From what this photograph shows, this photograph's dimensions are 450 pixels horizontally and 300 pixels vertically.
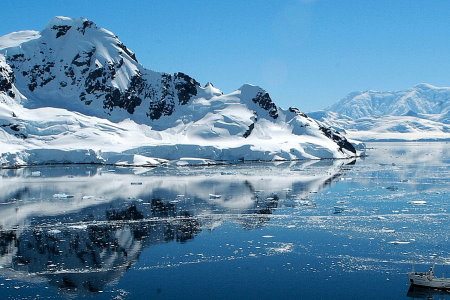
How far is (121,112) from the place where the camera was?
184125mm

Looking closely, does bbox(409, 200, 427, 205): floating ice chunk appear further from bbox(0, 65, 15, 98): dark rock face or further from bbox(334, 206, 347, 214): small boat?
bbox(0, 65, 15, 98): dark rock face

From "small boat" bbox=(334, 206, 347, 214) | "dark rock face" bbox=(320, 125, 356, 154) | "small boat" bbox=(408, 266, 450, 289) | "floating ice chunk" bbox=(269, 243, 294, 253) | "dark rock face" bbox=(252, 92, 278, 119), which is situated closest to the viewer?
"small boat" bbox=(408, 266, 450, 289)

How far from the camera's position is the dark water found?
40.1 m

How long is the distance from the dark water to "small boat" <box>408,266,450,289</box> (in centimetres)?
82

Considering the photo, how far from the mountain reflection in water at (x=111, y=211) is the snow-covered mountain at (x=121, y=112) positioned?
27.1 m

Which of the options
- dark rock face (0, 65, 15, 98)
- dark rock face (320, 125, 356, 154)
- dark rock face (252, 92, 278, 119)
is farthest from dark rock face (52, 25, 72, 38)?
dark rock face (320, 125, 356, 154)

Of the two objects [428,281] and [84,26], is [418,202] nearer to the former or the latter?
[428,281]

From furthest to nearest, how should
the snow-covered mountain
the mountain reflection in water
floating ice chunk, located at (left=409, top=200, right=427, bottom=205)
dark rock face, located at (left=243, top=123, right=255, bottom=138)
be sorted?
dark rock face, located at (left=243, top=123, right=255, bottom=138) < the snow-covered mountain < floating ice chunk, located at (left=409, top=200, right=427, bottom=205) < the mountain reflection in water

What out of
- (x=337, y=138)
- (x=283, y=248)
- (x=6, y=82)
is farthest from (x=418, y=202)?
(x=6, y=82)

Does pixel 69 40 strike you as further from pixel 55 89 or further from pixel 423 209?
pixel 423 209

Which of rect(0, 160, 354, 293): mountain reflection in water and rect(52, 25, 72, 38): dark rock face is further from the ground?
rect(52, 25, 72, 38): dark rock face

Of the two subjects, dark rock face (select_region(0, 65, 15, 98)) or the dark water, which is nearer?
the dark water

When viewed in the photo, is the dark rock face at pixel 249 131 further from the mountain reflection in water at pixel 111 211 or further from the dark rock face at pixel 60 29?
the dark rock face at pixel 60 29

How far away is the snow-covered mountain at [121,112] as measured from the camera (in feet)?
484
